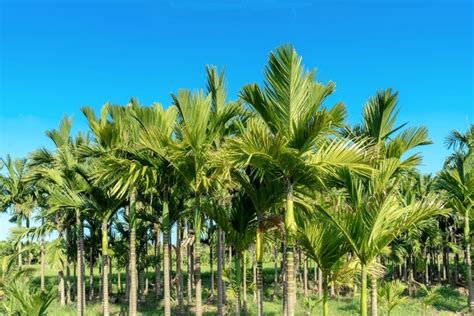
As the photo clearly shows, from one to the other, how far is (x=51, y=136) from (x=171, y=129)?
803 centimetres

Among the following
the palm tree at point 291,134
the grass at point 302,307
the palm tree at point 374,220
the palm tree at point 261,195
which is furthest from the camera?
the grass at point 302,307

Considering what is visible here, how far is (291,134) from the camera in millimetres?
7203

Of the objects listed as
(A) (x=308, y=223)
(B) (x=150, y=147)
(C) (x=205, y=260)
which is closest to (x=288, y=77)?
(A) (x=308, y=223)

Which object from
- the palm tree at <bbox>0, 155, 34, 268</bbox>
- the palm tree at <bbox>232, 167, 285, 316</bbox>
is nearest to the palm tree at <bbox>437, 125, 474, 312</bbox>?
the palm tree at <bbox>232, 167, 285, 316</bbox>

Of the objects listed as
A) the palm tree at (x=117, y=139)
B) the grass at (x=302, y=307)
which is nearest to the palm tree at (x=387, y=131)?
the palm tree at (x=117, y=139)

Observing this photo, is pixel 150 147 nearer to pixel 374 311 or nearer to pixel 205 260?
pixel 374 311

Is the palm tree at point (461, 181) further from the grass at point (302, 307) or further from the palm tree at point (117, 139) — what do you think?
the palm tree at point (117, 139)

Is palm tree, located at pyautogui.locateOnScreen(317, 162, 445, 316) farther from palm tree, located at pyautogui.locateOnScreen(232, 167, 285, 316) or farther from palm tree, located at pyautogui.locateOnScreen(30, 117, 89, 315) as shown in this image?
palm tree, located at pyautogui.locateOnScreen(30, 117, 89, 315)

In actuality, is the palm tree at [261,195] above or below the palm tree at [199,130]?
below

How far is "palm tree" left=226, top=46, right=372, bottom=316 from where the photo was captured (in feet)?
22.5

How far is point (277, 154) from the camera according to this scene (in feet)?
23.1

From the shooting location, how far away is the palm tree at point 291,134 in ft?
22.5

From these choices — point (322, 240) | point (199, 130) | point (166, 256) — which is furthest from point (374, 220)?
point (166, 256)

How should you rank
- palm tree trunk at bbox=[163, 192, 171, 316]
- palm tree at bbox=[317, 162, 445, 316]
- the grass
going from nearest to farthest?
palm tree at bbox=[317, 162, 445, 316]
palm tree trunk at bbox=[163, 192, 171, 316]
the grass
